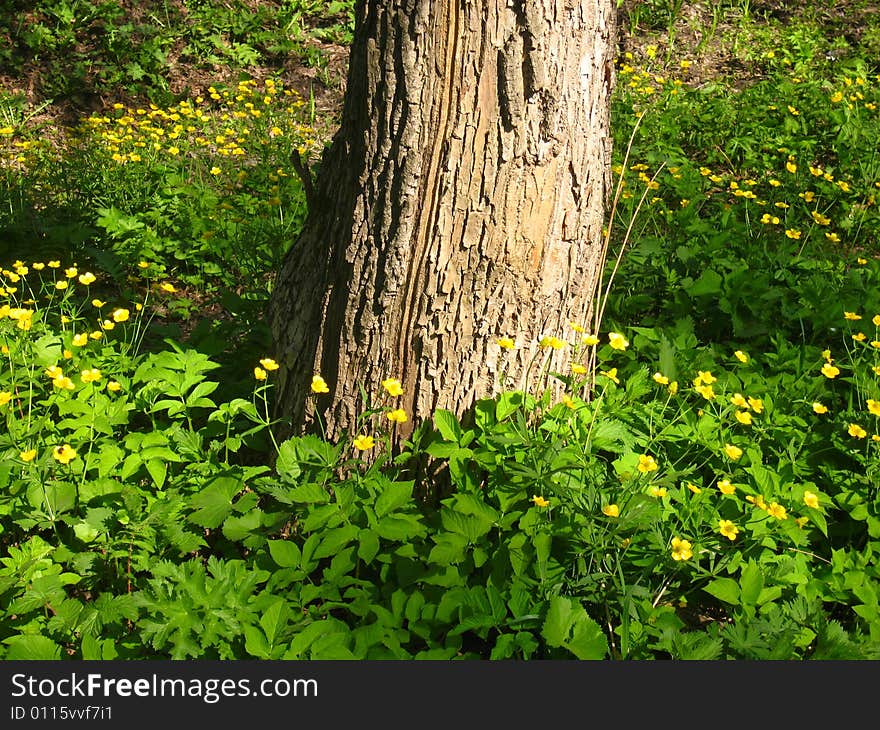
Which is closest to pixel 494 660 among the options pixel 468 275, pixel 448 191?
pixel 468 275

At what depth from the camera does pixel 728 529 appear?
2248mm

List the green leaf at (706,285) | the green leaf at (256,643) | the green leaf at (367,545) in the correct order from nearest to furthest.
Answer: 1. the green leaf at (256,643)
2. the green leaf at (367,545)
3. the green leaf at (706,285)

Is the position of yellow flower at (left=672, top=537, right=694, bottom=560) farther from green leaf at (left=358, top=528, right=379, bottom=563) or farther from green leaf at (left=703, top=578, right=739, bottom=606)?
green leaf at (left=358, top=528, right=379, bottom=563)

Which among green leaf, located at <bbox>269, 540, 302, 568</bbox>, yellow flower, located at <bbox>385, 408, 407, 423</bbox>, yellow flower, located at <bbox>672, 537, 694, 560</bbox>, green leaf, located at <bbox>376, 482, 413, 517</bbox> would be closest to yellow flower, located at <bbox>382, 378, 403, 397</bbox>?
yellow flower, located at <bbox>385, 408, 407, 423</bbox>

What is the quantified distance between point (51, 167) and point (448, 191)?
120 inches

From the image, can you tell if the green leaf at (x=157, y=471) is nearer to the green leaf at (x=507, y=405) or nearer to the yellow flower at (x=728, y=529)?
the green leaf at (x=507, y=405)

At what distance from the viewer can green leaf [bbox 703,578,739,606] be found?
6.91 feet

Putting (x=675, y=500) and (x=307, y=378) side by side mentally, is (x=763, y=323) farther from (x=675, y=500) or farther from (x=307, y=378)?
(x=307, y=378)

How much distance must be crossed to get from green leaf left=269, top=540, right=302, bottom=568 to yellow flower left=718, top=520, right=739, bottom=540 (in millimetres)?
1120

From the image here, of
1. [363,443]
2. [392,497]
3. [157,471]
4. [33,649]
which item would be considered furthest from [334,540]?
[33,649]

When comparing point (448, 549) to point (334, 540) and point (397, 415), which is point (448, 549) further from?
point (397, 415)

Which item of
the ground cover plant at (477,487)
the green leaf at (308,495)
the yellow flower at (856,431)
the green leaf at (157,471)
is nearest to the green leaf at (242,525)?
the ground cover plant at (477,487)

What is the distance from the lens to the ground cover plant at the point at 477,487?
6.73 feet

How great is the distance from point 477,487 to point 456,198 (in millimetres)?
809
